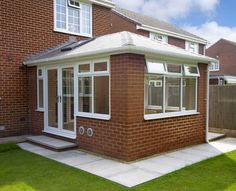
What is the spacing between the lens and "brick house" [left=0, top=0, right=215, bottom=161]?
643 cm

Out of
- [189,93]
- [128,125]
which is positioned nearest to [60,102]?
[128,125]

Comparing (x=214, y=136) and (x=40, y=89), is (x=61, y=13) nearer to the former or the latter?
(x=40, y=89)

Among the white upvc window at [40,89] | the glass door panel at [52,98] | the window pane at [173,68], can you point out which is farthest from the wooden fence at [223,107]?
the white upvc window at [40,89]

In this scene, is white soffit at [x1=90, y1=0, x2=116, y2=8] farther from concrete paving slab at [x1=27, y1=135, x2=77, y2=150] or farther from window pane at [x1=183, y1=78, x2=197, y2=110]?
concrete paving slab at [x1=27, y1=135, x2=77, y2=150]

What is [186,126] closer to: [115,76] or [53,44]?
[115,76]

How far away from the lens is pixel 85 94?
7512mm

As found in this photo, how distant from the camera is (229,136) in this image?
10.0 meters

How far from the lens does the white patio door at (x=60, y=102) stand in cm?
815

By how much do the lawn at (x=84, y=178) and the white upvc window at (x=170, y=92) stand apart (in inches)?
72.1

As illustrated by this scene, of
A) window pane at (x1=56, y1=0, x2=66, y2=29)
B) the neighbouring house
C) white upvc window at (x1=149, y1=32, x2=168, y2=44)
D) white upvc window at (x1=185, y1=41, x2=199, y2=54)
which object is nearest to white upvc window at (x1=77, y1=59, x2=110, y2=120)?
window pane at (x1=56, y1=0, x2=66, y2=29)

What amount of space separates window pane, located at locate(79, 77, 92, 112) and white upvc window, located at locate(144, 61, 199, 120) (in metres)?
1.70

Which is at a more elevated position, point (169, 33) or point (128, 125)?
point (169, 33)

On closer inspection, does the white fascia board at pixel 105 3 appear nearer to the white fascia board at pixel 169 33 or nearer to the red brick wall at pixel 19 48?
the red brick wall at pixel 19 48

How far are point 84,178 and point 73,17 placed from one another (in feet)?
26.1
